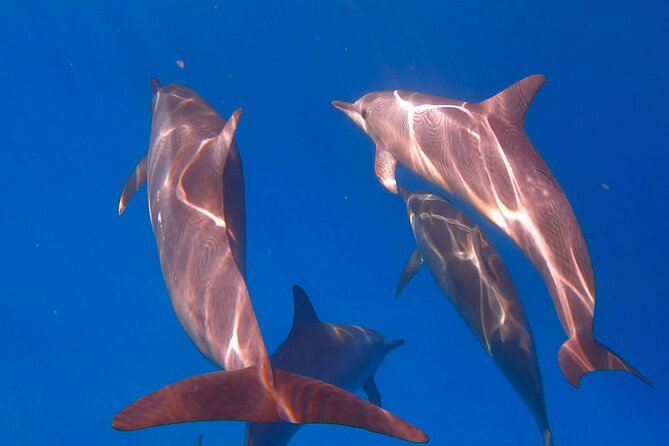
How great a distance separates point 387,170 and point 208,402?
13.9ft

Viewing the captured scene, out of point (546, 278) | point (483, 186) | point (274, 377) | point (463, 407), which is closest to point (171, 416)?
point (274, 377)

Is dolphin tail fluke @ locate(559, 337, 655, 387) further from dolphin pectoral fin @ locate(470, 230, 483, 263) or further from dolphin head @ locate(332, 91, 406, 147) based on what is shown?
dolphin head @ locate(332, 91, 406, 147)

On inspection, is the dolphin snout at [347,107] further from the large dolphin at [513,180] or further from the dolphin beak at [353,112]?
the large dolphin at [513,180]

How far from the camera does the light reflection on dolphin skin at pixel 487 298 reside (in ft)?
16.9

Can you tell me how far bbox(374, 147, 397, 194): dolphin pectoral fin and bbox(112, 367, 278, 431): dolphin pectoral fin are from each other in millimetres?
3711

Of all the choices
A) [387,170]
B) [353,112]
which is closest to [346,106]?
[353,112]

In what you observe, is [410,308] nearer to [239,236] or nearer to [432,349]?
A: [432,349]

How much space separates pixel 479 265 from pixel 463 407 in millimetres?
5289

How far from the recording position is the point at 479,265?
5.45 m

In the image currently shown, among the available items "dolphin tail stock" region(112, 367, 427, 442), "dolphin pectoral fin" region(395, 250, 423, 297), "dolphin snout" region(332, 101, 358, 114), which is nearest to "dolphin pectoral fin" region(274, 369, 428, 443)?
"dolphin tail stock" region(112, 367, 427, 442)

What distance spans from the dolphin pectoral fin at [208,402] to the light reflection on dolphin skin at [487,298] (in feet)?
7.80

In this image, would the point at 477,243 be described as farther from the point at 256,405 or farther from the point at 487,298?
the point at 256,405

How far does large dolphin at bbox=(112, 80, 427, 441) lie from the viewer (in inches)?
137

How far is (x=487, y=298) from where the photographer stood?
208 inches
